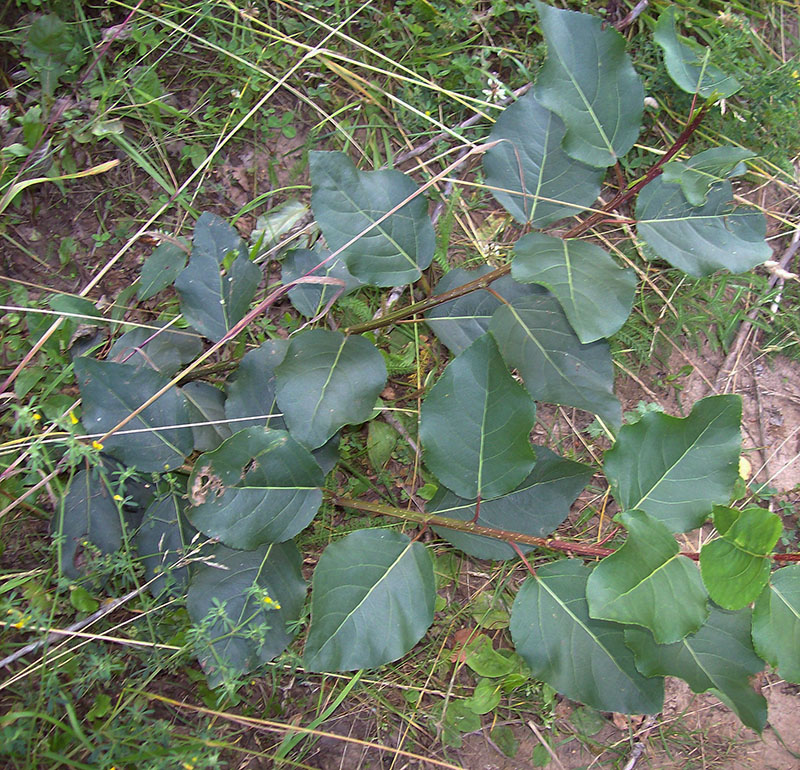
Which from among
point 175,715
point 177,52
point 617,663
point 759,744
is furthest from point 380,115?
point 759,744

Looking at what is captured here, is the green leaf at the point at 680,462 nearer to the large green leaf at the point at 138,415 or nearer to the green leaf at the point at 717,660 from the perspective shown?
the green leaf at the point at 717,660

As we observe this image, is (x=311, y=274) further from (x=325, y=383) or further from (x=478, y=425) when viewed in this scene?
(x=478, y=425)

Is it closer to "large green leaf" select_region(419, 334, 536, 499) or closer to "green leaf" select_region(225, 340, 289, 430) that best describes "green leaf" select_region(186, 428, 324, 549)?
"green leaf" select_region(225, 340, 289, 430)

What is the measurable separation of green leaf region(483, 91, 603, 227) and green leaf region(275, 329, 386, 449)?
57cm

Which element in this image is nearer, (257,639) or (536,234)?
(536,234)

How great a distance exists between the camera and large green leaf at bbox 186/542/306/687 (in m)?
1.73

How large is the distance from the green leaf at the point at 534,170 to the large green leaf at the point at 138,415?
104 cm

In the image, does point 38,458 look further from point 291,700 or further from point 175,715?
point 291,700

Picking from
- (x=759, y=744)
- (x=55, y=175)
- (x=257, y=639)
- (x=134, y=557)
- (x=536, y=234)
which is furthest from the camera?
(x=55, y=175)

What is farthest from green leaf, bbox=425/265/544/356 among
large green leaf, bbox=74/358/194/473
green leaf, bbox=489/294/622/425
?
large green leaf, bbox=74/358/194/473

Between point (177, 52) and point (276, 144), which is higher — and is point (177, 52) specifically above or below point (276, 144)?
above

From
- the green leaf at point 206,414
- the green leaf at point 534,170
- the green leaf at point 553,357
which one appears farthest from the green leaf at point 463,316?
the green leaf at point 206,414

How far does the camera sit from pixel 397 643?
165 cm

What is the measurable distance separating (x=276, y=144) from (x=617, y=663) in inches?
73.3
